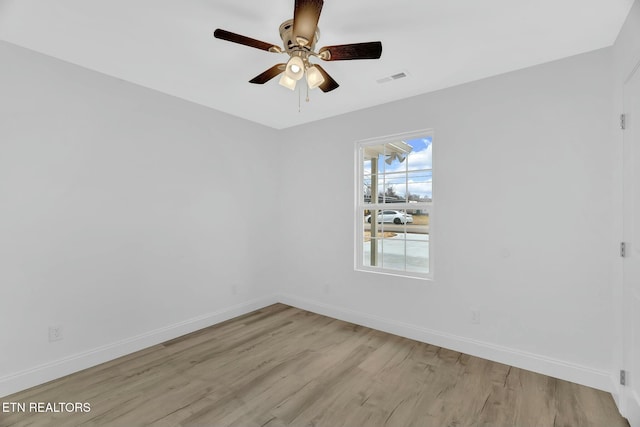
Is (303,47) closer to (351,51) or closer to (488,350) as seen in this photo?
(351,51)

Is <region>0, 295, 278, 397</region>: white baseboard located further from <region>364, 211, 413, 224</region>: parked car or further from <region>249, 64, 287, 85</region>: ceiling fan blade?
<region>249, 64, 287, 85</region>: ceiling fan blade

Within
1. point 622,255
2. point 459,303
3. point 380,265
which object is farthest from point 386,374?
point 622,255

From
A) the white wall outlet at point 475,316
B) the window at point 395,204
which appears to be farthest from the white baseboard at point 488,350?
the window at point 395,204

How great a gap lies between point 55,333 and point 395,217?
10.9 ft

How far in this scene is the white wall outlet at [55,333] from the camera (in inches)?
92.6

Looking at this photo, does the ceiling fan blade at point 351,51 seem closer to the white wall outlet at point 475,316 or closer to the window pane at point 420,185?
the window pane at point 420,185

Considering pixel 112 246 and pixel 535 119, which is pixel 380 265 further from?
pixel 112 246

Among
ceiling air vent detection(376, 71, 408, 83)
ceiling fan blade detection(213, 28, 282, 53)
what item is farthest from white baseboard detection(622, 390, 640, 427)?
ceiling fan blade detection(213, 28, 282, 53)

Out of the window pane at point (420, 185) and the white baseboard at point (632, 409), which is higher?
the window pane at point (420, 185)

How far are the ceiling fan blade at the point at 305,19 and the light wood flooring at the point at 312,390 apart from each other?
2.35m

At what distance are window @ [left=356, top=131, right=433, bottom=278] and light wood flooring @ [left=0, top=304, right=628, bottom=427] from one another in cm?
91

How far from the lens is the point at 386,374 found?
2453mm

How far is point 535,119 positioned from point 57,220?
4068 millimetres

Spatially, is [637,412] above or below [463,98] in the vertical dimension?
below
